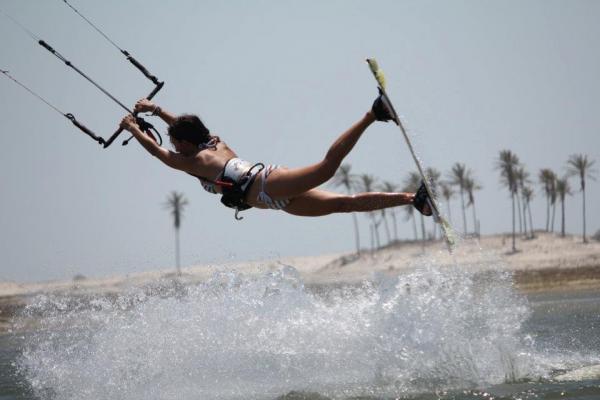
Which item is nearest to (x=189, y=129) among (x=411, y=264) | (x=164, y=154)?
(x=164, y=154)

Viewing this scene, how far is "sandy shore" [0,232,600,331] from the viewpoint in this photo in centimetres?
3556

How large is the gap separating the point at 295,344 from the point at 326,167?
7.19 ft

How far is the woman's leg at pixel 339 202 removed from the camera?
8.74 meters

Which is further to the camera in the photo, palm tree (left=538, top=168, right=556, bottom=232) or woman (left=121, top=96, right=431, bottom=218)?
palm tree (left=538, top=168, right=556, bottom=232)

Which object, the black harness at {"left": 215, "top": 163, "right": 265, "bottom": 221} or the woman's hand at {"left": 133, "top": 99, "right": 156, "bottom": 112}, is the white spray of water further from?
the woman's hand at {"left": 133, "top": 99, "right": 156, "bottom": 112}

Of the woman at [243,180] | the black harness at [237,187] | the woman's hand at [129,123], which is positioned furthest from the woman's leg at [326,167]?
the woman's hand at [129,123]

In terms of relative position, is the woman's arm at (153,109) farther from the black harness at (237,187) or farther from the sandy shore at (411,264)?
the sandy shore at (411,264)

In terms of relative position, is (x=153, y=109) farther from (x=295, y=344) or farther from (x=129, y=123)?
(x=295, y=344)

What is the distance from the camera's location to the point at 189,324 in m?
9.52

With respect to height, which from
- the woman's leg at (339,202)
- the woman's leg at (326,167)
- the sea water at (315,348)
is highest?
the woman's leg at (326,167)

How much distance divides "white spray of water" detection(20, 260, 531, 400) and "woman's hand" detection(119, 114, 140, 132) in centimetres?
219

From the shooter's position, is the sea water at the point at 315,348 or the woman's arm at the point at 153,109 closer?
the sea water at the point at 315,348

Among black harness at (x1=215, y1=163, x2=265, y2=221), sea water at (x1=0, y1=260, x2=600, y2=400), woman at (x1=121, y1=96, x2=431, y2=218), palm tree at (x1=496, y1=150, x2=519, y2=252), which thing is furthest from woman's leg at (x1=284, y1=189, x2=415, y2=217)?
palm tree at (x1=496, y1=150, x2=519, y2=252)

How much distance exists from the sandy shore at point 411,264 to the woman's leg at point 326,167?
840 inches
